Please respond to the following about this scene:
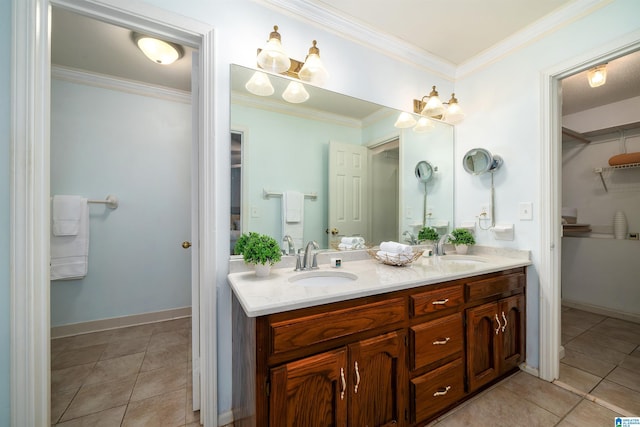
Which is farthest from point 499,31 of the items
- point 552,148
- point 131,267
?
point 131,267

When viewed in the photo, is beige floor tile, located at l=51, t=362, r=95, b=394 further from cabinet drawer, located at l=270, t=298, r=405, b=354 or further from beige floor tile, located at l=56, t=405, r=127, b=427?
cabinet drawer, located at l=270, t=298, r=405, b=354

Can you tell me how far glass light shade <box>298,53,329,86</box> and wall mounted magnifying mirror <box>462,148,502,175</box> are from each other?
1.43 m

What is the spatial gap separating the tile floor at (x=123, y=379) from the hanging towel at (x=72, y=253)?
60cm

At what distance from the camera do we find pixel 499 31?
1845 millimetres

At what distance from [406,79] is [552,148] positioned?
115 centimetres

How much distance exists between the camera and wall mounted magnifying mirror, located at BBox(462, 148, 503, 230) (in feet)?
6.54

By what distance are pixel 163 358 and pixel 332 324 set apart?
1752 mm

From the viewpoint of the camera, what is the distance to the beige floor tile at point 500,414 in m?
1.35

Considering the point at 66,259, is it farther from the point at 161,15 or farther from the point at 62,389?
the point at 161,15

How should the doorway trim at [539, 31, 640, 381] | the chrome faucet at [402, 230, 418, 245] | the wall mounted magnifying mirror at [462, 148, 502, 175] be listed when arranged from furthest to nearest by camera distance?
the chrome faucet at [402, 230, 418, 245] → the wall mounted magnifying mirror at [462, 148, 502, 175] → the doorway trim at [539, 31, 640, 381]

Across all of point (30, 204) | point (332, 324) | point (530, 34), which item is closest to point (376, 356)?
point (332, 324)

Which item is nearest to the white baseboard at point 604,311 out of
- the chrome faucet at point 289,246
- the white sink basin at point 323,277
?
the white sink basin at point 323,277

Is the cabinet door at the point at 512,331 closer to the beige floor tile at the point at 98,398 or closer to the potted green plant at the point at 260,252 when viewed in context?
the potted green plant at the point at 260,252

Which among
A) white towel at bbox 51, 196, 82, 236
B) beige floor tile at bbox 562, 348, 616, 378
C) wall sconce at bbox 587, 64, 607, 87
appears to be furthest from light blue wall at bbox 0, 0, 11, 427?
wall sconce at bbox 587, 64, 607, 87
